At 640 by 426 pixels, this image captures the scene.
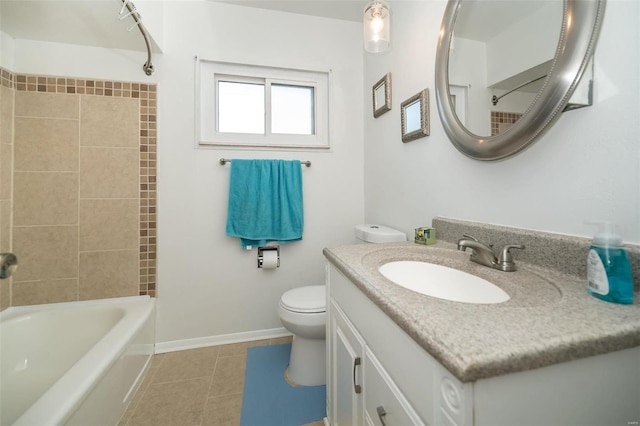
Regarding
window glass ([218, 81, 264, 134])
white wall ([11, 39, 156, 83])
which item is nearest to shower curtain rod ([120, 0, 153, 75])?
white wall ([11, 39, 156, 83])

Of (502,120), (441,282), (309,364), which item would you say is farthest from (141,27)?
(309,364)

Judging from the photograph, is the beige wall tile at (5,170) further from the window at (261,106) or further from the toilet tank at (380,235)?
the toilet tank at (380,235)

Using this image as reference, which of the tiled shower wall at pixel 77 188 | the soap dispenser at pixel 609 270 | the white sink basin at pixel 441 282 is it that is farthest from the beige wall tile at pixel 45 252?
the soap dispenser at pixel 609 270

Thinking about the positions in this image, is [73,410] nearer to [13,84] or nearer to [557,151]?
[557,151]

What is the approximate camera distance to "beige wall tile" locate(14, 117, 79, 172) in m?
1.42

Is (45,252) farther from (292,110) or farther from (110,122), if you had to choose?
(292,110)

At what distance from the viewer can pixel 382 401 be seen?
22.5 inches

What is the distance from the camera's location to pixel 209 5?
1612mm

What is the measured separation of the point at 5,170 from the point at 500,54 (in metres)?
2.48

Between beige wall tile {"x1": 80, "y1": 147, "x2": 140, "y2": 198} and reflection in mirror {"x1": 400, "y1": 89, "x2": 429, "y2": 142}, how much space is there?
167 centimetres

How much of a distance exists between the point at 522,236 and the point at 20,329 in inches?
93.6

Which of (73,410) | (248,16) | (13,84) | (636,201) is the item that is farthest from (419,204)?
(13,84)

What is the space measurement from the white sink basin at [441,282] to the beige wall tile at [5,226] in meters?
2.08

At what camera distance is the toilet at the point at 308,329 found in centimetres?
126
